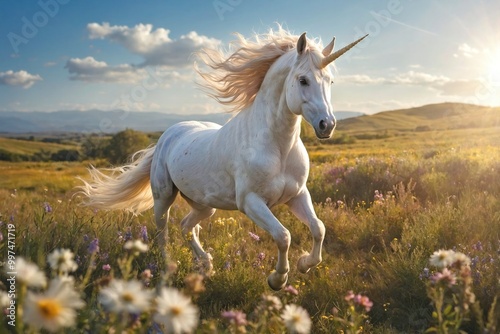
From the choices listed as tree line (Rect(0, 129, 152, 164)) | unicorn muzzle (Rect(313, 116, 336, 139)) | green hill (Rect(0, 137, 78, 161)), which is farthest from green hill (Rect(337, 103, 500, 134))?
unicorn muzzle (Rect(313, 116, 336, 139))

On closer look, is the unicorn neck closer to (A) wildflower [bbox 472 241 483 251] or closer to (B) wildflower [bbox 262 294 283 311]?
(A) wildflower [bbox 472 241 483 251]

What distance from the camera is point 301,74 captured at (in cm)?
422

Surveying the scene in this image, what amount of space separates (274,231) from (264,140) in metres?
0.91

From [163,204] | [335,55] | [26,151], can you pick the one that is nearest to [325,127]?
[335,55]

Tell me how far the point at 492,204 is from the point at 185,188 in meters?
4.53

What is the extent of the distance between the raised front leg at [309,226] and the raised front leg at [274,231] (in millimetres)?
286

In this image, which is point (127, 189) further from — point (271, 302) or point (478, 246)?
point (271, 302)

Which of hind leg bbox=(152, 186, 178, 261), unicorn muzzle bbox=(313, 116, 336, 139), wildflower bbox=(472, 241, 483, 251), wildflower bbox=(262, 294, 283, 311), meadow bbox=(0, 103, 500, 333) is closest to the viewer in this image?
wildflower bbox=(262, 294, 283, 311)

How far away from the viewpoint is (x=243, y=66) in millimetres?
5129

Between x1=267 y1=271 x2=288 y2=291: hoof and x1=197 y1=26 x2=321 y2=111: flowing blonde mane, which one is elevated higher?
x1=197 y1=26 x2=321 y2=111: flowing blonde mane

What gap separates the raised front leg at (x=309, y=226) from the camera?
14.8 ft

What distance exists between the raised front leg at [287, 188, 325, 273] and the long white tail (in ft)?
10.4

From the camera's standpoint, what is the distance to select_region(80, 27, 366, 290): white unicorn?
4.26m

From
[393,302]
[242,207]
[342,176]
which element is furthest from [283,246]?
[342,176]
